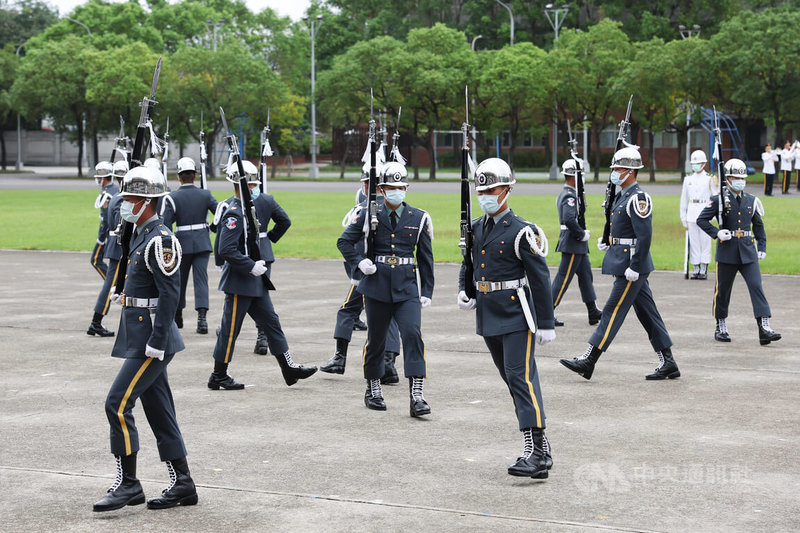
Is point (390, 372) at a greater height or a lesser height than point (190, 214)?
lesser

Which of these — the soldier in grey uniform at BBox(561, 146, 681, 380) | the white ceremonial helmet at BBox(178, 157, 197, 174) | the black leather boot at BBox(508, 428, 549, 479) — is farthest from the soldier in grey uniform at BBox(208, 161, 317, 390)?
the black leather boot at BBox(508, 428, 549, 479)

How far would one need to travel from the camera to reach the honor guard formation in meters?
6.79

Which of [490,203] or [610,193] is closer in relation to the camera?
[490,203]

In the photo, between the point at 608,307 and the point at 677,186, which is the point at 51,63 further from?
the point at 608,307

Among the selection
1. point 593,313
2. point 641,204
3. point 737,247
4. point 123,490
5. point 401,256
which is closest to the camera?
point 123,490

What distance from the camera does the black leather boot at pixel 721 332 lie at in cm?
1263

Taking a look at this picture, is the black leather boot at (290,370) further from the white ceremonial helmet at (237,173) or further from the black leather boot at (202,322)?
the black leather boot at (202,322)

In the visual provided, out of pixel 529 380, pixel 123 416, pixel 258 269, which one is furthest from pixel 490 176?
pixel 258 269

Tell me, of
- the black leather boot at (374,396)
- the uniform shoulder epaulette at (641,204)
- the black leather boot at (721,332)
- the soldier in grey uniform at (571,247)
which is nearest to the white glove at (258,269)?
the black leather boot at (374,396)

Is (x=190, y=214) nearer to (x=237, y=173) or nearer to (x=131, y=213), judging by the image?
(x=237, y=173)

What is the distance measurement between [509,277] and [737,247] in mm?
5792

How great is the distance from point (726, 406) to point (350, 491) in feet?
12.4

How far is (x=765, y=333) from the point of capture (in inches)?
485

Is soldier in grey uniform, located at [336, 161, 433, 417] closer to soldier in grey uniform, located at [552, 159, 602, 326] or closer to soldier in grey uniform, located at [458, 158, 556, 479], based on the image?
soldier in grey uniform, located at [458, 158, 556, 479]
